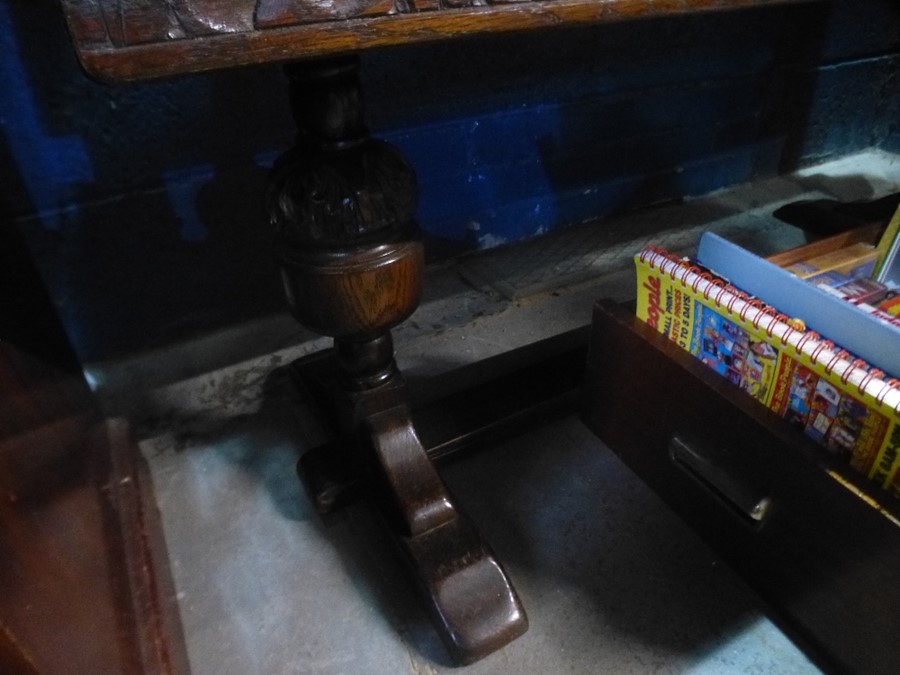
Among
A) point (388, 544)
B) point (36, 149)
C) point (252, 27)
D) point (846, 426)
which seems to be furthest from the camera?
point (36, 149)

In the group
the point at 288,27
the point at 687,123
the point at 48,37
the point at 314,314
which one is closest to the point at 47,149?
the point at 48,37


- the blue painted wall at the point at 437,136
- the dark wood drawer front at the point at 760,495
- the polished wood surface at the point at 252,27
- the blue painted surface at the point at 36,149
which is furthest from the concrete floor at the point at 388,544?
the polished wood surface at the point at 252,27

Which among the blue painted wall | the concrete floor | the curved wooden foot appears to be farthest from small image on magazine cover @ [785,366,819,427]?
the blue painted wall

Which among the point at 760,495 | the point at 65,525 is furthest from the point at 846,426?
the point at 65,525

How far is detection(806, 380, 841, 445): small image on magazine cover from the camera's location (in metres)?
0.63

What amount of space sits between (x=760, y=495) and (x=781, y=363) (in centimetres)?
16

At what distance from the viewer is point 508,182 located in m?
1.55

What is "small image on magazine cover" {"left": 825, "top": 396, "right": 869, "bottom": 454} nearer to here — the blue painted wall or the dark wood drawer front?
the dark wood drawer front

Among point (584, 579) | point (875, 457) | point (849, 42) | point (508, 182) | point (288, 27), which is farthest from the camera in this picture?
point (849, 42)

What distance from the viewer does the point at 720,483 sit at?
2.51ft

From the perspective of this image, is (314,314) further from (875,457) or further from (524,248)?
(524,248)

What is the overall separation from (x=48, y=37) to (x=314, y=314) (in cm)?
74

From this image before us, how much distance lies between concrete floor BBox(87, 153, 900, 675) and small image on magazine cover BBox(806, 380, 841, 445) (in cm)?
27

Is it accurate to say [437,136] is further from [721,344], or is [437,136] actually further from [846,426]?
[846,426]
